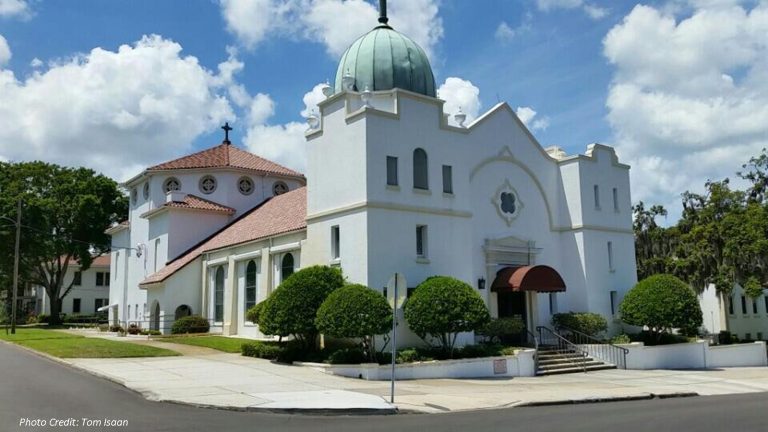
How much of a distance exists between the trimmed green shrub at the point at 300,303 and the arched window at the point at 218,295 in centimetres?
1276

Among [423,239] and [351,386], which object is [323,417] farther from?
[423,239]

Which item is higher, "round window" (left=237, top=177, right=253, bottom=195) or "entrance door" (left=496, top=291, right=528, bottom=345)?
"round window" (left=237, top=177, right=253, bottom=195)

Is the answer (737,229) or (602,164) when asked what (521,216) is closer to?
(602,164)

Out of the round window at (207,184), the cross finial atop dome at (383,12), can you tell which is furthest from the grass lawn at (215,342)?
the cross finial atop dome at (383,12)

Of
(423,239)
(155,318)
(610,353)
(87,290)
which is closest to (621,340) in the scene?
(610,353)

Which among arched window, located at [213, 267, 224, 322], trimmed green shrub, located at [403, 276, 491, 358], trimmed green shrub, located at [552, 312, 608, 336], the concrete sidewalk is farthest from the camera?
arched window, located at [213, 267, 224, 322]

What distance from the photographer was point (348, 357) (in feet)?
70.9

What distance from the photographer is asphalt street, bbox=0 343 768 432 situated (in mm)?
11742

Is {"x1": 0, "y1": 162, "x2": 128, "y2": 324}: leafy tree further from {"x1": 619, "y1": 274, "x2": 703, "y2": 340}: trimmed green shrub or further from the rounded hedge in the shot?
{"x1": 619, "y1": 274, "x2": 703, "y2": 340}: trimmed green shrub

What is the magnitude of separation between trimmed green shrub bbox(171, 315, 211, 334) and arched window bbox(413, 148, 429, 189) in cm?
1665

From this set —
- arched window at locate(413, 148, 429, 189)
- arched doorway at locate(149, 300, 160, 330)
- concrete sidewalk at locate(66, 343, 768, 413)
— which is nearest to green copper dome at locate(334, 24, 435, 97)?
arched window at locate(413, 148, 429, 189)

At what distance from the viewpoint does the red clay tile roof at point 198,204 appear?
4144 cm

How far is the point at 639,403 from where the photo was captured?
17.1 metres

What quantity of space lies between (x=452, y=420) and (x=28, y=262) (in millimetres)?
54228
